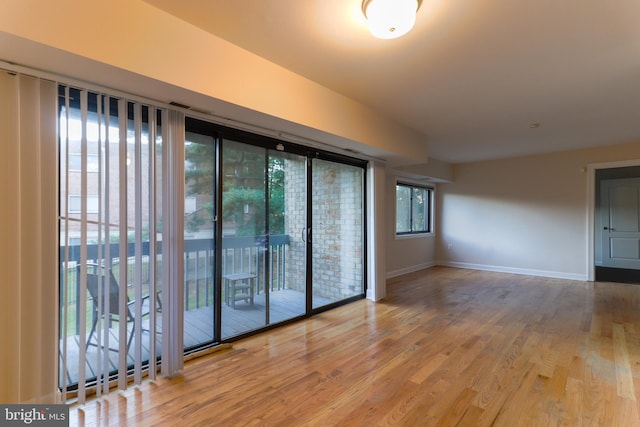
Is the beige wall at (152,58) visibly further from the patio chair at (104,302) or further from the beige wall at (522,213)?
the beige wall at (522,213)

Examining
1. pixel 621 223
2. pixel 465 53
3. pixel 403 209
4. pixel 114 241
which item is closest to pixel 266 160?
pixel 114 241

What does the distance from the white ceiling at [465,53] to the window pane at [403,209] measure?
2577 millimetres

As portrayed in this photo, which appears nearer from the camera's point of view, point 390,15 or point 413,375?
point 390,15

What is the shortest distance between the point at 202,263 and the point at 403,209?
15.2 ft

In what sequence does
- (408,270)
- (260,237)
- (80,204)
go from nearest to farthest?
(80,204) → (260,237) → (408,270)

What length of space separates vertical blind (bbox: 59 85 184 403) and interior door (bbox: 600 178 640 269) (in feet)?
28.7

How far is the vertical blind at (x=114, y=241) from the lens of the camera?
1855mm

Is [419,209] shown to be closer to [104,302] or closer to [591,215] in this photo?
[591,215]

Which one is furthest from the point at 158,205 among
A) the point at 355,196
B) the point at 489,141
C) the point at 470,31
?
the point at 489,141

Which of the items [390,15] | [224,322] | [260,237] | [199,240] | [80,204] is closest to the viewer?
[390,15]

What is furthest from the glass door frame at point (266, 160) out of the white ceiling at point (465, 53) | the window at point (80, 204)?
the window at point (80, 204)

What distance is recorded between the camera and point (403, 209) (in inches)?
248

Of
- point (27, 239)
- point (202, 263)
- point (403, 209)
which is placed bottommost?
point (202, 263)

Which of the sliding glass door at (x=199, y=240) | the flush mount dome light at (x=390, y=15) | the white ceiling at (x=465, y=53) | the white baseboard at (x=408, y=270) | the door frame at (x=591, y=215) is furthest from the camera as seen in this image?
the white baseboard at (x=408, y=270)
